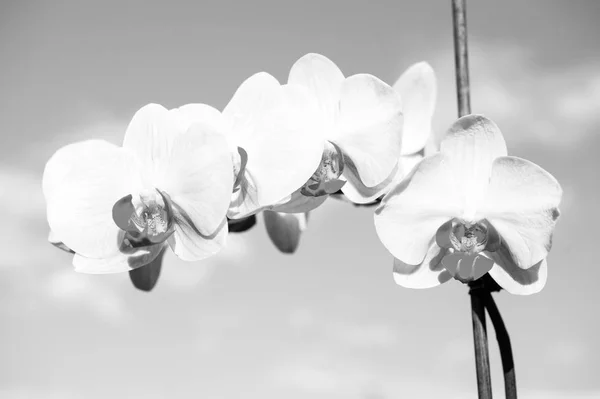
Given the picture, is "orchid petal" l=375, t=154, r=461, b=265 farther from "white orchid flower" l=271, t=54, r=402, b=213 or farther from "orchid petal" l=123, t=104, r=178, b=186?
"orchid petal" l=123, t=104, r=178, b=186

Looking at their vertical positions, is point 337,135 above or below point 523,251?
above

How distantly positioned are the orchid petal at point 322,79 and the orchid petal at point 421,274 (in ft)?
0.52

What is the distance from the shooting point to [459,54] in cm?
58

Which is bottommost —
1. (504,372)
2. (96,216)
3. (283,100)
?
(504,372)

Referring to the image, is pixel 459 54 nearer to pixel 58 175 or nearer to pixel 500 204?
pixel 500 204

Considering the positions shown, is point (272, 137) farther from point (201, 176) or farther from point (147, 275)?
point (147, 275)

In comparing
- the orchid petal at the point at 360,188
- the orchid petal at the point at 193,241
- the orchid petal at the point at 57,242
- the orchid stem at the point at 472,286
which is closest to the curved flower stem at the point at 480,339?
the orchid stem at the point at 472,286

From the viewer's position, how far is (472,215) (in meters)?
0.58

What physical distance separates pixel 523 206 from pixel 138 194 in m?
0.34

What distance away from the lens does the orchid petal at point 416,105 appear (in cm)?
65

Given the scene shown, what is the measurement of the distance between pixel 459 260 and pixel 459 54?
187mm

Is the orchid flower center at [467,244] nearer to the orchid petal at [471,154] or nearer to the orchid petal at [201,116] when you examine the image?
the orchid petal at [471,154]

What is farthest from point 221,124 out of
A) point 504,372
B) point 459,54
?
point 504,372

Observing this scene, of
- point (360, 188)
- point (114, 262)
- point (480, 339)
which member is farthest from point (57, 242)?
point (480, 339)
